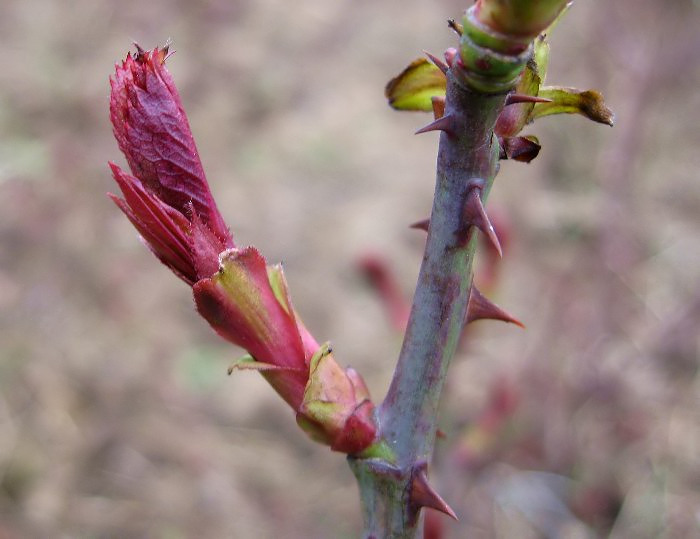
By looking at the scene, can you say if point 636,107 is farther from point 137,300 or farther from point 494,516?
point 137,300

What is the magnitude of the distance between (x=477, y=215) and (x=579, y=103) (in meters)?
0.17

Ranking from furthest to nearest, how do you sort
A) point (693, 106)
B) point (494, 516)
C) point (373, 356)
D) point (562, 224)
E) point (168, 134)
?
point (693, 106), point (562, 224), point (373, 356), point (494, 516), point (168, 134)

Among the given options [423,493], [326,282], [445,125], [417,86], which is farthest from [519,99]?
[326,282]

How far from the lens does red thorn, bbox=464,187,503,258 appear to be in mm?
679

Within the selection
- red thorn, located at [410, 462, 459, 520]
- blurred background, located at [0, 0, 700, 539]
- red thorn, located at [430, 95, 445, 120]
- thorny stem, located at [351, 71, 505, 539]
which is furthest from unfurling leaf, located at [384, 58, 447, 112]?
blurred background, located at [0, 0, 700, 539]

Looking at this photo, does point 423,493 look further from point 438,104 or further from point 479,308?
point 438,104

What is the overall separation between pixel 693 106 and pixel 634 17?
2.20 ft

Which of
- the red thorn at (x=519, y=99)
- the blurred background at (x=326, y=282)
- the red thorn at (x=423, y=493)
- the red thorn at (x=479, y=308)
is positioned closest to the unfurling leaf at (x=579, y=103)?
the red thorn at (x=519, y=99)

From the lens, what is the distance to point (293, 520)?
298 cm

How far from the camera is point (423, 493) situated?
787 mm

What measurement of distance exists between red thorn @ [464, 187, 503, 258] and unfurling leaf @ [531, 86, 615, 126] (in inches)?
5.0

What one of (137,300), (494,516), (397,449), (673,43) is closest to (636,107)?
(673,43)

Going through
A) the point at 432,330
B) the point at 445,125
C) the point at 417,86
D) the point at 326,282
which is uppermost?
the point at 326,282

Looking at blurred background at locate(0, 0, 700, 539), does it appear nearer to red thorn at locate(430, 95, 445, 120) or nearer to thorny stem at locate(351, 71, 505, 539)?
thorny stem at locate(351, 71, 505, 539)
